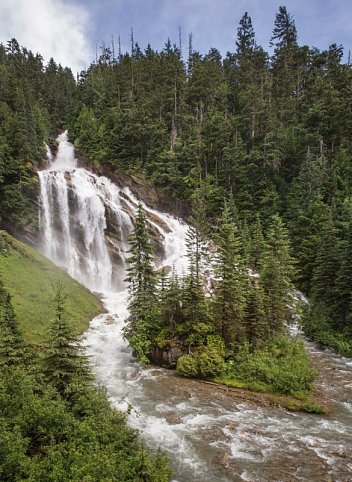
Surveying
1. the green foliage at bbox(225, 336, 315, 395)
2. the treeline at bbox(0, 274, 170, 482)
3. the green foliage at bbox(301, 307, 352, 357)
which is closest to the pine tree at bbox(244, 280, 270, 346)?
the green foliage at bbox(225, 336, 315, 395)

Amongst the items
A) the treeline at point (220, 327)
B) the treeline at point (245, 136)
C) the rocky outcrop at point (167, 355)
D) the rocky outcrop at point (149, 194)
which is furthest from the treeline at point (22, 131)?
the rocky outcrop at point (167, 355)

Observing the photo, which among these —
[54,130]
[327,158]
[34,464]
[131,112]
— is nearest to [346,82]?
[327,158]

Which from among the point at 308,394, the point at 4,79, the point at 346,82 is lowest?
the point at 308,394

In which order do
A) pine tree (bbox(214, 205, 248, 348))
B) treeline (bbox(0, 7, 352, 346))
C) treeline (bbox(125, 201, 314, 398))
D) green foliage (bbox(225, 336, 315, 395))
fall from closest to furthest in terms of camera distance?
1. green foliage (bbox(225, 336, 315, 395))
2. treeline (bbox(125, 201, 314, 398))
3. pine tree (bbox(214, 205, 248, 348))
4. treeline (bbox(0, 7, 352, 346))

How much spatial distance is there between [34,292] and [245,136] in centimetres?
4781

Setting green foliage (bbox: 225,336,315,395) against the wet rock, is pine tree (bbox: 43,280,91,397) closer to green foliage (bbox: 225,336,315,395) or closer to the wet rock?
the wet rock

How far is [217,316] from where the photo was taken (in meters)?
25.3

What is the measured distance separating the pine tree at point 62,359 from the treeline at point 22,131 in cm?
3206

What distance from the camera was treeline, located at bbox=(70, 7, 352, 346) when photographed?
48.6m

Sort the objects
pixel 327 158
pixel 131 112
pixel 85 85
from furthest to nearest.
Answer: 1. pixel 85 85
2. pixel 131 112
3. pixel 327 158

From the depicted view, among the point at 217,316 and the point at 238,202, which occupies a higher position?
the point at 238,202

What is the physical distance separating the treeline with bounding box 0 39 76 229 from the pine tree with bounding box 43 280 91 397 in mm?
32061

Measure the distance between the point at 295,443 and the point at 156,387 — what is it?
8.77 m

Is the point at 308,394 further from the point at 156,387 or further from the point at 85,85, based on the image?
the point at 85,85
